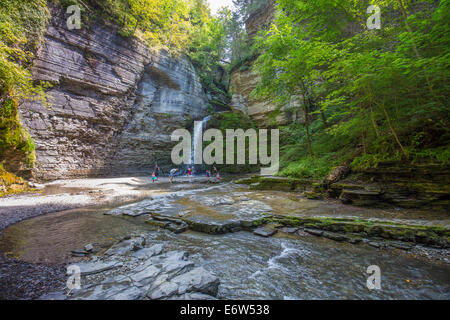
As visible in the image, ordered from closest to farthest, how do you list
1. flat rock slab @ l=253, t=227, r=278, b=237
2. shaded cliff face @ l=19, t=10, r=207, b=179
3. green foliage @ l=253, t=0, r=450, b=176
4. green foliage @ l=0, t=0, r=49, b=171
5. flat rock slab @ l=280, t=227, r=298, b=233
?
1. flat rock slab @ l=253, t=227, r=278, b=237
2. flat rock slab @ l=280, t=227, r=298, b=233
3. green foliage @ l=253, t=0, r=450, b=176
4. green foliage @ l=0, t=0, r=49, b=171
5. shaded cliff face @ l=19, t=10, r=207, b=179

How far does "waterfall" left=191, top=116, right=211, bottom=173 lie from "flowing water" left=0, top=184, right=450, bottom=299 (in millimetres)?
17996

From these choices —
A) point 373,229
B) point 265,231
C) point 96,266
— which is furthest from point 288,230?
point 96,266

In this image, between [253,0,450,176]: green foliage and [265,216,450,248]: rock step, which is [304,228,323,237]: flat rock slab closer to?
[265,216,450,248]: rock step

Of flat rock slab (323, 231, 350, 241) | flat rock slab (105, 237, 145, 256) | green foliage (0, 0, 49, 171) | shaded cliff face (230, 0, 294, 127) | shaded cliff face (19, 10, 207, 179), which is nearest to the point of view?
flat rock slab (105, 237, 145, 256)

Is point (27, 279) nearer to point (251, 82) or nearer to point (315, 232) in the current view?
point (315, 232)

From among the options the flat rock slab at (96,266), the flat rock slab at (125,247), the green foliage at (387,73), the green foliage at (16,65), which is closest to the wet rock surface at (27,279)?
the flat rock slab at (96,266)

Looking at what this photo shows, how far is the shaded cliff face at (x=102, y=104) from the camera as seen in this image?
12531 mm

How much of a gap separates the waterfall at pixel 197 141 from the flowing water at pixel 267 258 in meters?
18.0

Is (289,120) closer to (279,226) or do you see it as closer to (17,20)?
(279,226)

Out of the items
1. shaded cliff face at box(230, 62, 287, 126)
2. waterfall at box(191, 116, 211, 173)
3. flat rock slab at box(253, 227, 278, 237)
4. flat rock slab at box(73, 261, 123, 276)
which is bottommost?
flat rock slab at box(253, 227, 278, 237)

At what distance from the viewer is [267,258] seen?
308 centimetres

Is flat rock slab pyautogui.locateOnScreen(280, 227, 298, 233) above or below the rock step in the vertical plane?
below

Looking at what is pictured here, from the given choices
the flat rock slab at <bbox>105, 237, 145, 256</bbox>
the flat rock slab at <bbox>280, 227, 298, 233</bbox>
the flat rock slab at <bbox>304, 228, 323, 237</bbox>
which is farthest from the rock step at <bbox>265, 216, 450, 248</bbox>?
the flat rock slab at <bbox>105, 237, 145, 256</bbox>

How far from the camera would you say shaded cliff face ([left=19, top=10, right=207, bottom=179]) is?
12531 millimetres
